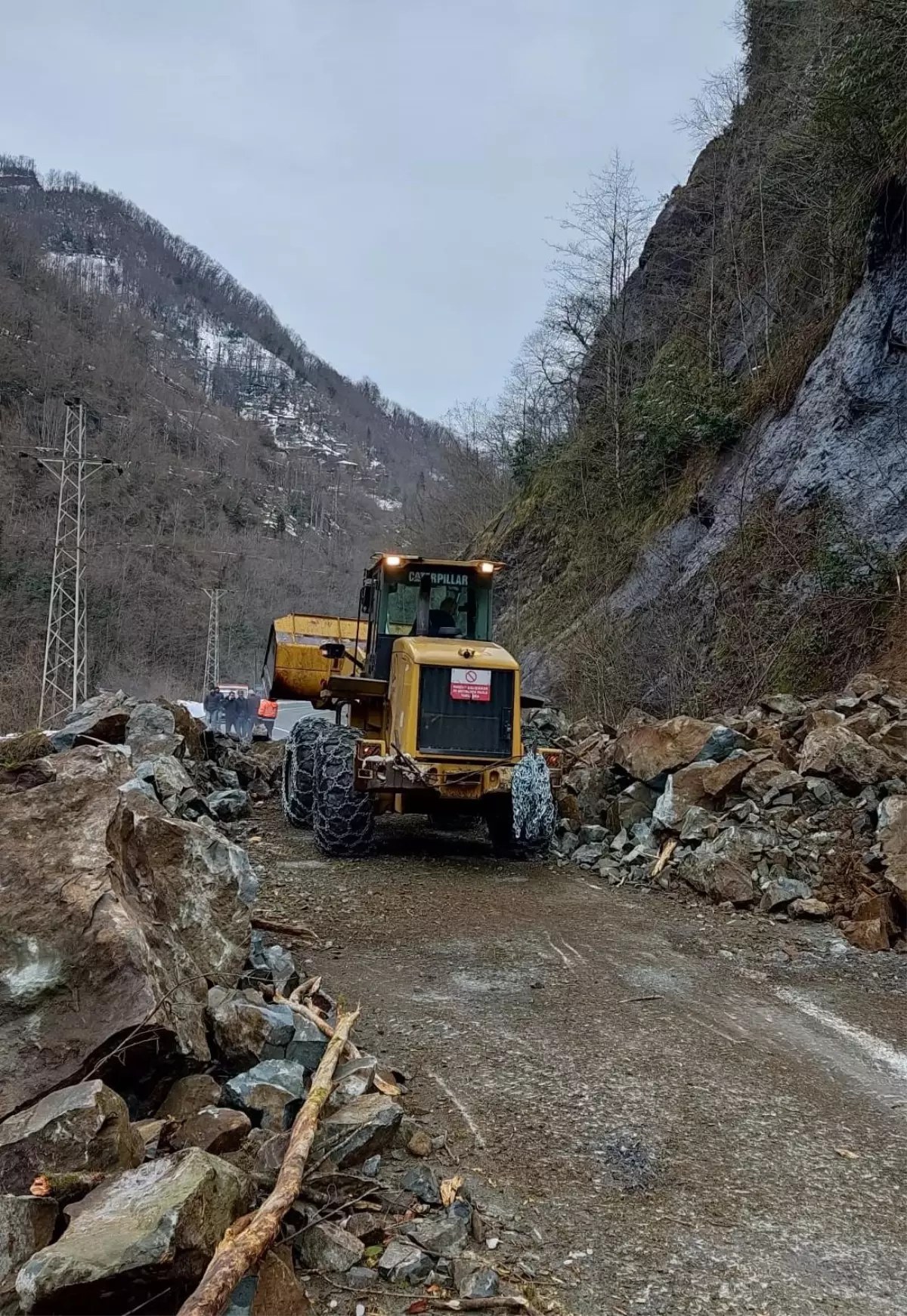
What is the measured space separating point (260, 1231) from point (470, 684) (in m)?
5.81

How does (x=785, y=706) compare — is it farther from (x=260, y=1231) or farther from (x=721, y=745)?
(x=260, y=1231)

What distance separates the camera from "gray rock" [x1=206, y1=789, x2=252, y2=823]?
9.26 metres

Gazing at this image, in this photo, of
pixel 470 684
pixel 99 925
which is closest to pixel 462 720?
pixel 470 684

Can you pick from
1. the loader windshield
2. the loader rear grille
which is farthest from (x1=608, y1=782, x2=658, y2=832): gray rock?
the loader windshield

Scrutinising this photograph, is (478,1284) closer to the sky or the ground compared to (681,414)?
closer to the ground

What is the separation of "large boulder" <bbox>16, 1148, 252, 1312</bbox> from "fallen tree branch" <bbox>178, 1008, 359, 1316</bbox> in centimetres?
6

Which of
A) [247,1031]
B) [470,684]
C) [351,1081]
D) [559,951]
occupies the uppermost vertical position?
[470,684]

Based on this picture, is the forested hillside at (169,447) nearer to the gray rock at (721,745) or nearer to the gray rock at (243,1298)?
the gray rock at (721,745)

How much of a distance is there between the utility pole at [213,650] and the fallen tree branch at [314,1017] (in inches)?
1668

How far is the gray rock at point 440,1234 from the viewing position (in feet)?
8.02

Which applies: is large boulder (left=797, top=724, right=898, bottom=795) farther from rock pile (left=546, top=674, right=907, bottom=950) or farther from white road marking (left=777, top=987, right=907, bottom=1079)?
white road marking (left=777, top=987, right=907, bottom=1079)

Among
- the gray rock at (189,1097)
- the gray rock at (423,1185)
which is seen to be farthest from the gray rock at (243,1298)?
the gray rock at (189,1097)

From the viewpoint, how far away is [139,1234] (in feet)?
6.56

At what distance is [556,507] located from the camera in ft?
74.7
